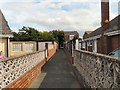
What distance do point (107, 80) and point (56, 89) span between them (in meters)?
3.43

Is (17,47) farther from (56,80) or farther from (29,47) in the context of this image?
(56,80)

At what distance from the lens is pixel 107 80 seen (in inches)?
158

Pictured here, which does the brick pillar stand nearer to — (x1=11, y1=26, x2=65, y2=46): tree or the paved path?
the paved path

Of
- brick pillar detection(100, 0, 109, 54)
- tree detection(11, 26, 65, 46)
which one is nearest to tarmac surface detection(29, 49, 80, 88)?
brick pillar detection(100, 0, 109, 54)

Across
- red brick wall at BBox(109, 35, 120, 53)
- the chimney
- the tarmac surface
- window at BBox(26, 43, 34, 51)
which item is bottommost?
the tarmac surface

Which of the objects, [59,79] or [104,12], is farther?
[104,12]

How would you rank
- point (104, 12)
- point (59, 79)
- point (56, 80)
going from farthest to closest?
point (104, 12) < point (59, 79) < point (56, 80)

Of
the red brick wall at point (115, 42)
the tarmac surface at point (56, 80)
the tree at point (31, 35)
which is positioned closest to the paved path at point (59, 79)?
the tarmac surface at point (56, 80)

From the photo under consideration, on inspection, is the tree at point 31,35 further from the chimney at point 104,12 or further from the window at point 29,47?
the chimney at point 104,12

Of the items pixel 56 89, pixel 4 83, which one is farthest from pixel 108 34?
pixel 4 83

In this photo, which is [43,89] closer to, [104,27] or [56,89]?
[56,89]

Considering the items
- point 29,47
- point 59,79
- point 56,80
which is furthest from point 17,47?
point 56,80

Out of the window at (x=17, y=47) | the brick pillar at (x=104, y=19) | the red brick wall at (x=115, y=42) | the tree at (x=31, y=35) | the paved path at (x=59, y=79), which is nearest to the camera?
the paved path at (x=59, y=79)

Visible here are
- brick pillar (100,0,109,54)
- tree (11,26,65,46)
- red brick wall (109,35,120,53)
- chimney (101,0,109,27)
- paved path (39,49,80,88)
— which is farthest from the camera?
tree (11,26,65,46)
